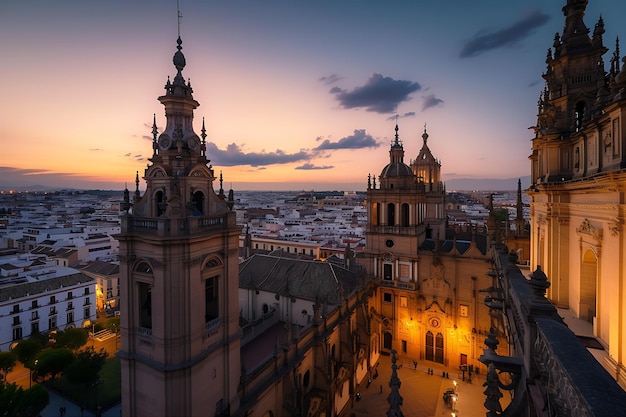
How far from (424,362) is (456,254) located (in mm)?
11616

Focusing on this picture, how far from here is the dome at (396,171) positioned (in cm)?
3359

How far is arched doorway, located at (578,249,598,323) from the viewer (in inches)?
533

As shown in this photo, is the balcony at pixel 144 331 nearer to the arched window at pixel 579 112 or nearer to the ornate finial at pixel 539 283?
the ornate finial at pixel 539 283

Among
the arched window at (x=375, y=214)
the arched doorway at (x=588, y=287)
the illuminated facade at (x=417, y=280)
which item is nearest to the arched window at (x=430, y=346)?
the illuminated facade at (x=417, y=280)

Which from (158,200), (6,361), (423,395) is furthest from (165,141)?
(6,361)

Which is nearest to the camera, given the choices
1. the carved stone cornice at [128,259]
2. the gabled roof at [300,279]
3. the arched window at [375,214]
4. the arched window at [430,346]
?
the carved stone cornice at [128,259]

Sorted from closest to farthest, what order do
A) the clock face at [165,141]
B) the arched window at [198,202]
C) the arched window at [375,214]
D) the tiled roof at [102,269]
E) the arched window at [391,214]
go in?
the clock face at [165,141] → the arched window at [198,202] → the arched window at [391,214] → the arched window at [375,214] → the tiled roof at [102,269]

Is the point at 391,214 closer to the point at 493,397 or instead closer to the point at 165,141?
the point at 165,141

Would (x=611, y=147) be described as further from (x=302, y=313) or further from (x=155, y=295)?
(x=302, y=313)

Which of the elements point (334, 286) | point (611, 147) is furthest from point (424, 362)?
point (611, 147)

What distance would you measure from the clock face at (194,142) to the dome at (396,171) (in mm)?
23347

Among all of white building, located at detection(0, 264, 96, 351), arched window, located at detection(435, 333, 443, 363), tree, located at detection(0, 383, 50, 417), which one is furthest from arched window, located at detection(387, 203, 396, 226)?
white building, located at detection(0, 264, 96, 351)

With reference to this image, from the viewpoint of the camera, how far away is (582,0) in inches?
666

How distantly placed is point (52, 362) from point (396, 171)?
36.5 metres
